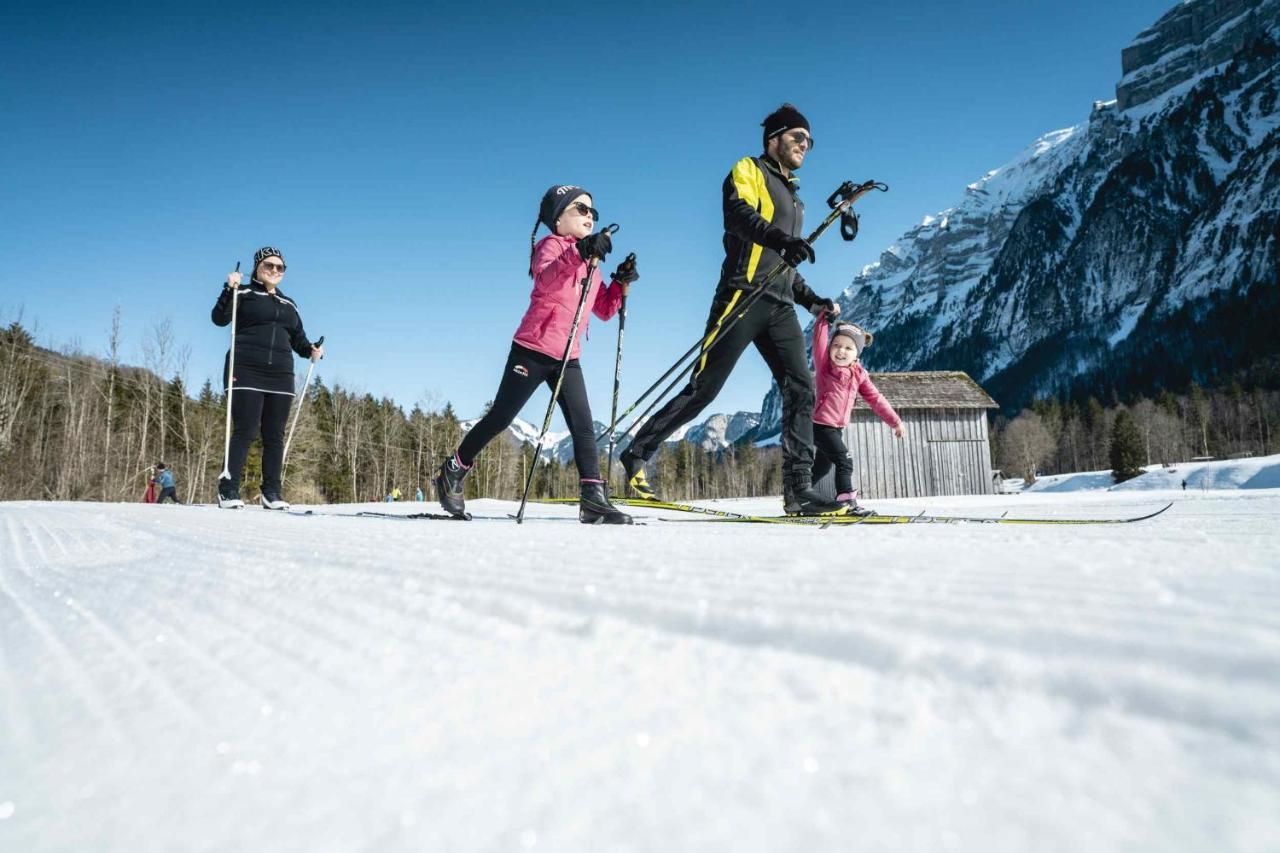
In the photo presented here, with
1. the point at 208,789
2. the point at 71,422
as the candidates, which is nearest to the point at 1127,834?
the point at 208,789

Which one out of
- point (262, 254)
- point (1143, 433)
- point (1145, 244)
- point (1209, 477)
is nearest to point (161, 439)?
point (262, 254)

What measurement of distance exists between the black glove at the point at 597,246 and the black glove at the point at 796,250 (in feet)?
2.82

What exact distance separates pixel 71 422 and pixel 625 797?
3922cm

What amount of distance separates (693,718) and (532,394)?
289 centimetres

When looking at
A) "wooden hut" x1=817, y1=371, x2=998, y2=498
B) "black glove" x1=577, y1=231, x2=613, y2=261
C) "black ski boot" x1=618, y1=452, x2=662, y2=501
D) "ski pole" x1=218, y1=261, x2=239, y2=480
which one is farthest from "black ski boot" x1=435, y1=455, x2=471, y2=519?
"wooden hut" x1=817, y1=371, x2=998, y2=498

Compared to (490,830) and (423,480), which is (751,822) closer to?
(490,830)

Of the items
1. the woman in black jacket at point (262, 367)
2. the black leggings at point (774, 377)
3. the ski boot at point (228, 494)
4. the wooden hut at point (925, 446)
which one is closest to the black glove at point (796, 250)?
the black leggings at point (774, 377)

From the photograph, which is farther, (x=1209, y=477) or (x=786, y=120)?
(x=1209, y=477)

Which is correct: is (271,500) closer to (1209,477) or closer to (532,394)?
(532,394)

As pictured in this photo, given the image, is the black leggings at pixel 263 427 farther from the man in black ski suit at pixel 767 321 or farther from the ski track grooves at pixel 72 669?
the ski track grooves at pixel 72 669

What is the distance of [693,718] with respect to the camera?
349 mm

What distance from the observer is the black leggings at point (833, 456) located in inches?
160

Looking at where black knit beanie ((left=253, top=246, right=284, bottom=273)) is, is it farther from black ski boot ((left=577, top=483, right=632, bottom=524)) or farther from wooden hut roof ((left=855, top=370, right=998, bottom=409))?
wooden hut roof ((left=855, top=370, right=998, bottom=409))

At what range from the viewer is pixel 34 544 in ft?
5.58
